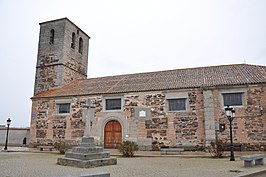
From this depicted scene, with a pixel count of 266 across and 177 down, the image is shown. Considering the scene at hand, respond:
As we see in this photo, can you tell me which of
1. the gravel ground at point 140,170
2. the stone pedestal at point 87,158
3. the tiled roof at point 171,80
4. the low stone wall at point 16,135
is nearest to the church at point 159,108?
the tiled roof at point 171,80

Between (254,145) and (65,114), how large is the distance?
561 inches

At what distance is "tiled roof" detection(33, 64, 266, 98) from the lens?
53.4ft

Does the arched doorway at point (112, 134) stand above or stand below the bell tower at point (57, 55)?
below

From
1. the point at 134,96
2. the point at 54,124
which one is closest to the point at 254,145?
the point at 134,96

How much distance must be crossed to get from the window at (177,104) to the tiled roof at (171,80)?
94 cm

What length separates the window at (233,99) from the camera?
50.8ft

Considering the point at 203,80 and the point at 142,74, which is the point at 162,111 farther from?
the point at 142,74

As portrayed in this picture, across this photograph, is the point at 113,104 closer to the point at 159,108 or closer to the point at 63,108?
the point at 159,108

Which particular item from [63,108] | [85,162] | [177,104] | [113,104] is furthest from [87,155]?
[63,108]

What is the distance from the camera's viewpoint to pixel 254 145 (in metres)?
14.4

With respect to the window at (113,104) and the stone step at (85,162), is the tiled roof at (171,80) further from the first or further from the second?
the stone step at (85,162)

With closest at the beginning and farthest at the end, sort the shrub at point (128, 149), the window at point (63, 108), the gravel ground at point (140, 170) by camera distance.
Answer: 1. the gravel ground at point (140, 170)
2. the shrub at point (128, 149)
3. the window at point (63, 108)

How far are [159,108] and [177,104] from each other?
1.33 meters

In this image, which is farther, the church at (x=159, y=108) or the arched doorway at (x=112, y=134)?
the arched doorway at (x=112, y=134)
